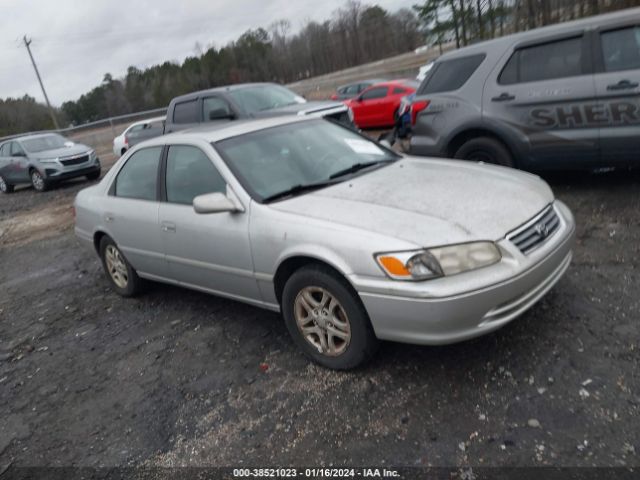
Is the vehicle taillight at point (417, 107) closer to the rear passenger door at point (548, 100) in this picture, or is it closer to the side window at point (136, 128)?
the rear passenger door at point (548, 100)

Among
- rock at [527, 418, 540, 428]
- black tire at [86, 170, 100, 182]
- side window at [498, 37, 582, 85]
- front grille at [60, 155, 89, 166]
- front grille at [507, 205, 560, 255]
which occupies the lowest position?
rock at [527, 418, 540, 428]

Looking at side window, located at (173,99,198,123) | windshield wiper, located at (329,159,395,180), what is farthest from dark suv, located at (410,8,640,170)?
side window, located at (173,99,198,123)

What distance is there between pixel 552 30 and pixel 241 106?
5.66 meters

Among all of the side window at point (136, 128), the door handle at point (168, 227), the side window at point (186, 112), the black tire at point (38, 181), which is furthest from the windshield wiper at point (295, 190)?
the side window at point (136, 128)

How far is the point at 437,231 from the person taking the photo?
9.67 feet

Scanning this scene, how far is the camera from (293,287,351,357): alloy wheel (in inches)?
128

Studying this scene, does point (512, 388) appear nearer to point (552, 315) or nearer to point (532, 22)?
point (552, 315)

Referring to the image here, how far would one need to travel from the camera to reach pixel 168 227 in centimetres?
427

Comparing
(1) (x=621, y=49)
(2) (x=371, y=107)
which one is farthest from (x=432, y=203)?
(2) (x=371, y=107)

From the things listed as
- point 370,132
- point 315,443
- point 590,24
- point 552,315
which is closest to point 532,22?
point 370,132

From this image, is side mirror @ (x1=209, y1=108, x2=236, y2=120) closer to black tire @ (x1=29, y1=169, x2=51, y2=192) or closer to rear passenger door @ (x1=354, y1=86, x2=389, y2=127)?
rear passenger door @ (x1=354, y1=86, x2=389, y2=127)

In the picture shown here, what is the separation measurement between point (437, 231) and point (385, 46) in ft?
281

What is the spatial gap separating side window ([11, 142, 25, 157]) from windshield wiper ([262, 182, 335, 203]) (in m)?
15.1

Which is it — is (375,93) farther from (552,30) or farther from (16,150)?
(16,150)
